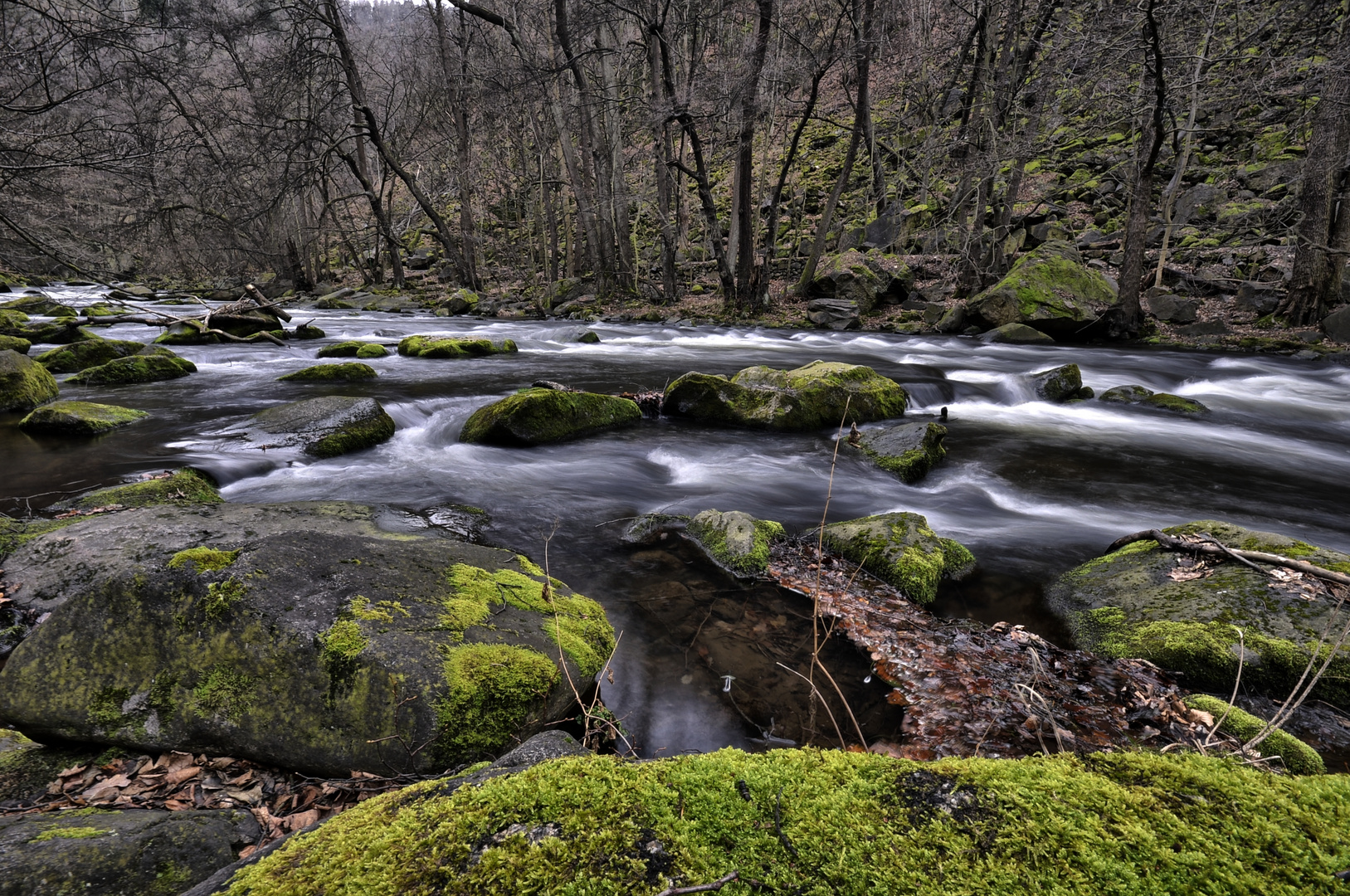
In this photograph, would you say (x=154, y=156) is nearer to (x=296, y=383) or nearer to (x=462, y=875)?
(x=296, y=383)

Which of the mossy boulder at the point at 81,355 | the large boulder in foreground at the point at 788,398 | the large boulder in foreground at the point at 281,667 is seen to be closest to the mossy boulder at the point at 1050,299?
the large boulder in foreground at the point at 788,398

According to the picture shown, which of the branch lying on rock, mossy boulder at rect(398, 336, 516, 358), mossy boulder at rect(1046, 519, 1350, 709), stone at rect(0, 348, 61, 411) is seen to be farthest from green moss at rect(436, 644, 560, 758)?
mossy boulder at rect(398, 336, 516, 358)

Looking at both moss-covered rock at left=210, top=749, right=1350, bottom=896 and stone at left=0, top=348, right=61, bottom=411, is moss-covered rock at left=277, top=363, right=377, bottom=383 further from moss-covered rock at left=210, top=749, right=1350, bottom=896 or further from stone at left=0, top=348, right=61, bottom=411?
moss-covered rock at left=210, top=749, right=1350, bottom=896

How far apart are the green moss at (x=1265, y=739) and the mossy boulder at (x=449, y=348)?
13.0 m

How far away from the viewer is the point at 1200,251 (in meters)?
15.6

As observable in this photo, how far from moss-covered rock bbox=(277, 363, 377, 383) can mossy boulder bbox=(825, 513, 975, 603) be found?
9074mm

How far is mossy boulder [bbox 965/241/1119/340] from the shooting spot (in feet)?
45.4

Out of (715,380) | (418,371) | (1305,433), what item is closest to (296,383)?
(418,371)

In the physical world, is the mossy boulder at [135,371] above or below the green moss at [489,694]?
above

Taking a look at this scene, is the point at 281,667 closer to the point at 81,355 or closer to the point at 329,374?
the point at 329,374

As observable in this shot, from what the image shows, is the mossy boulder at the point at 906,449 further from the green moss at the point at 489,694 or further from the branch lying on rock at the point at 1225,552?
the green moss at the point at 489,694

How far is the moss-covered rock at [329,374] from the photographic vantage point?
1023 centimetres

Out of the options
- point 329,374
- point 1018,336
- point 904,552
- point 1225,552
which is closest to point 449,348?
point 329,374

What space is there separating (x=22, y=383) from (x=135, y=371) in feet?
8.14
